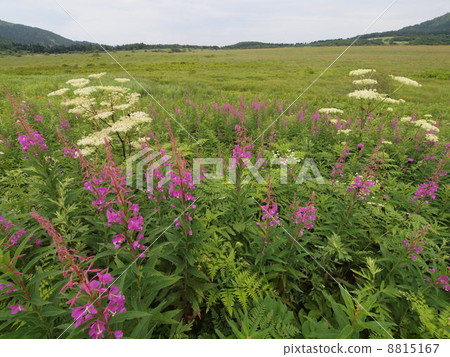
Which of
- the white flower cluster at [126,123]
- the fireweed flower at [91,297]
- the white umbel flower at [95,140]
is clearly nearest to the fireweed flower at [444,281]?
the fireweed flower at [91,297]

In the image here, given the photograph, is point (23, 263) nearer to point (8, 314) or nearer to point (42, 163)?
point (8, 314)

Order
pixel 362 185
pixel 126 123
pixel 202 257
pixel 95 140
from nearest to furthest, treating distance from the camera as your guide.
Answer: pixel 202 257
pixel 362 185
pixel 95 140
pixel 126 123

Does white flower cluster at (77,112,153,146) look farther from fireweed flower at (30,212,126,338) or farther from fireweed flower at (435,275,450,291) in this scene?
fireweed flower at (435,275,450,291)

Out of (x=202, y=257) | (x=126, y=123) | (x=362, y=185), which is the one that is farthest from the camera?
(x=126, y=123)

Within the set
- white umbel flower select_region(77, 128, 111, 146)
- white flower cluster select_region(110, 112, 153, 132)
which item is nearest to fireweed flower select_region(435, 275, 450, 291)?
white flower cluster select_region(110, 112, 153, 132)

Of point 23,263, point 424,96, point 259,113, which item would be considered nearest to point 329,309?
point 23,263

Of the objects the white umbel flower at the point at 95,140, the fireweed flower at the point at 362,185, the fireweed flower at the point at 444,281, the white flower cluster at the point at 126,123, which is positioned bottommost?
the fireweed flower at the point at 444,281

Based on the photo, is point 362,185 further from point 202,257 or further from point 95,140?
point 95,140

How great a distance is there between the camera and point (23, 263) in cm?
305

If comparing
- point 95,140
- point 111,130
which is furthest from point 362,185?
point 95,140

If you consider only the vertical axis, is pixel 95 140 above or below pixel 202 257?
above

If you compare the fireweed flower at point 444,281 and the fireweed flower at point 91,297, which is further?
the fireweed flower at point 444,281

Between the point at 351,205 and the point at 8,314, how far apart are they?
452cm

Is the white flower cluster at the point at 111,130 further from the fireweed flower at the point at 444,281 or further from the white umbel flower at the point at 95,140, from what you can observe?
the fireweed flower at the point at 444,281
